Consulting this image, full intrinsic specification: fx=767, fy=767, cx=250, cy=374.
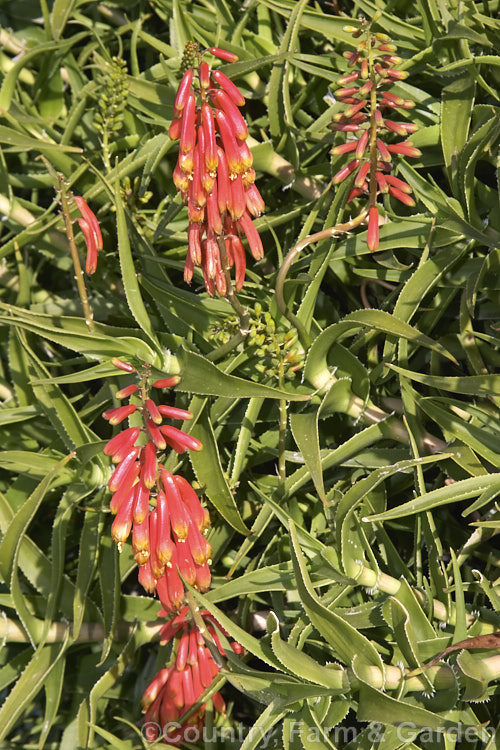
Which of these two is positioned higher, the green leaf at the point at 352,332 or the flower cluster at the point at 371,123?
the flower cluster at the point at 371,123

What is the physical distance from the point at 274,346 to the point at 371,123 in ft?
1.28

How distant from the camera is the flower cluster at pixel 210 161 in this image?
1137mm

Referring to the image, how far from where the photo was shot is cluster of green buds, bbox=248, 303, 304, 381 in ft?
4.27

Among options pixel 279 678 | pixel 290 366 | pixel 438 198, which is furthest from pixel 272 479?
pixel 438 198

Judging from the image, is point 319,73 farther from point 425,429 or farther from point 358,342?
point 425,429

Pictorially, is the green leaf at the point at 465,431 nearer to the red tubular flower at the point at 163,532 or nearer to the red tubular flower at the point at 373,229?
the red tubular flower at the point at 373,229

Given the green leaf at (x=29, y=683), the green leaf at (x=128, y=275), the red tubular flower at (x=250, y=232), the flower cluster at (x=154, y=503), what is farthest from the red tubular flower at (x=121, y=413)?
the green leaf at (x=29, y=683)

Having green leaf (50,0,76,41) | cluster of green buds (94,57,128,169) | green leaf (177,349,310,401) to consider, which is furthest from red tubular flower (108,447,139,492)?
green leaf (50,0,76,41)

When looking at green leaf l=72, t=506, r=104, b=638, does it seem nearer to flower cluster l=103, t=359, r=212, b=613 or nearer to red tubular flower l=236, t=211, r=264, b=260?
flower cluster l=103, t=359, r=212, b=613

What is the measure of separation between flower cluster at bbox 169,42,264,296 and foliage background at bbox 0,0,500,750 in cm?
17

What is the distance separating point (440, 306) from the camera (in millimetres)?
1379

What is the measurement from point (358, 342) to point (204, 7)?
89cm

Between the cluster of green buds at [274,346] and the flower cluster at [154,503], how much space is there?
203 millimetres

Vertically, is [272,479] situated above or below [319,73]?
below
